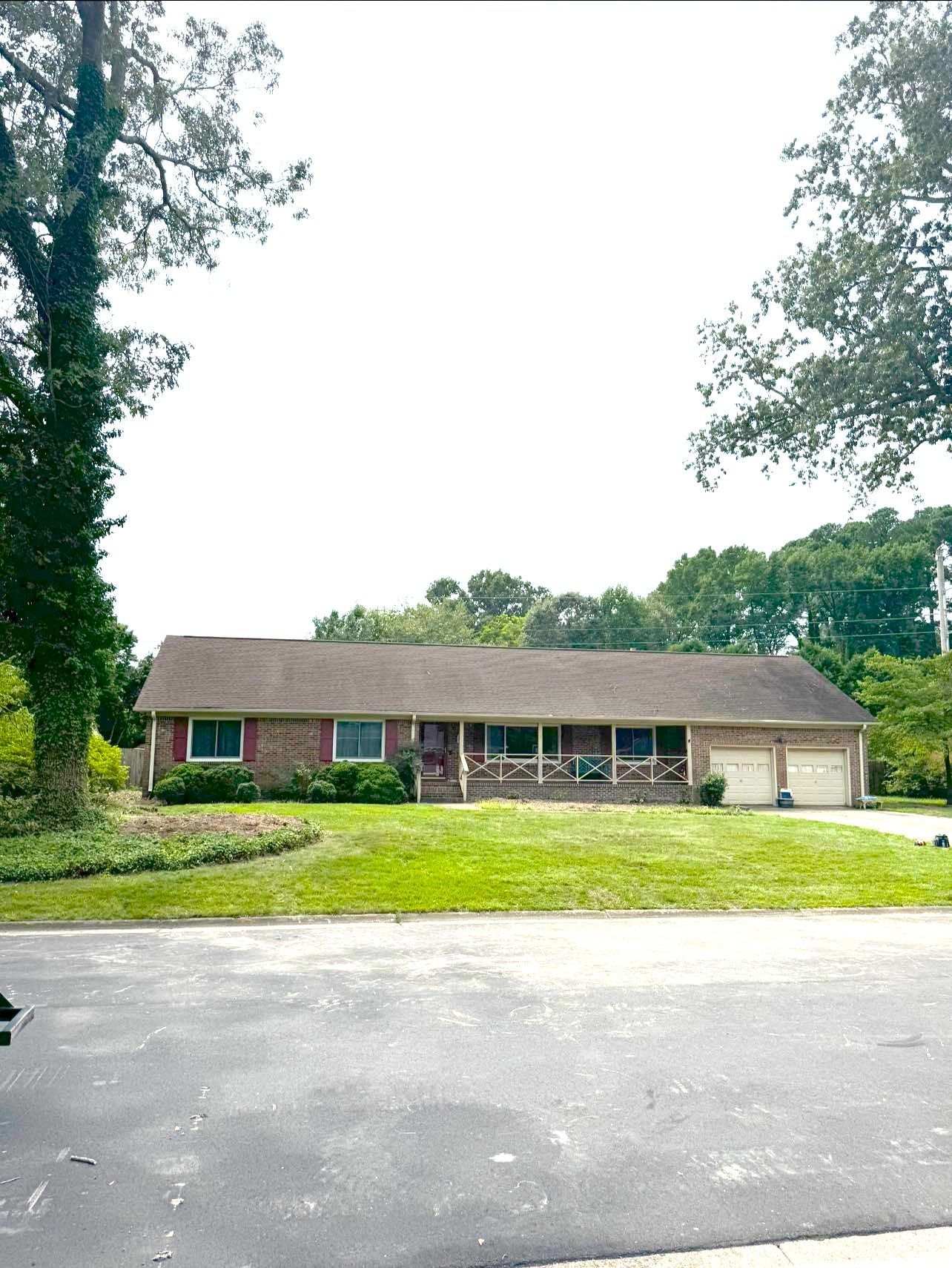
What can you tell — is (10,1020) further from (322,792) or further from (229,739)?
(229,739)

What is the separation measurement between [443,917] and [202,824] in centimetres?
691

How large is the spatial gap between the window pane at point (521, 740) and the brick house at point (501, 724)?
0.04 m

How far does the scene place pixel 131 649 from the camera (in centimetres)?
4166

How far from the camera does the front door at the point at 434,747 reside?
2862 cm

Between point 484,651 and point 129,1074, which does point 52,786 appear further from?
point 484,651

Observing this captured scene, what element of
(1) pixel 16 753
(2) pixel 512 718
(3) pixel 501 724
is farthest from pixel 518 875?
(3) pixel 501 724

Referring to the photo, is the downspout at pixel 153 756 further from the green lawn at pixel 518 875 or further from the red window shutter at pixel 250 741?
the green lawn at pixel 518 875

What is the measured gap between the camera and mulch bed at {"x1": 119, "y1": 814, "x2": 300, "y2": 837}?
51.2ft

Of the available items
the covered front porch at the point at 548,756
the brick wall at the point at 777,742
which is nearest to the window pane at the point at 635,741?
the covered front porch at the point at 548,756

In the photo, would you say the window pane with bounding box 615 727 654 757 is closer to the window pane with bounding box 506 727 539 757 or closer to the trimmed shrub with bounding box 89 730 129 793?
the window pane with bounding box 506 727 539 757

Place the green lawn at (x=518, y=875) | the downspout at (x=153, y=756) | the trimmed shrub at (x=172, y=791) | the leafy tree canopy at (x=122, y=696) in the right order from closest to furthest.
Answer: the green lawn at (x=518, y=875) < the trimmed shrub at (x=172, y=791) < the downspout at (x=153, y=756) < the leafy tree canopy at (x=122, y=696)

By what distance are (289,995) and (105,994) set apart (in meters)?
1.39

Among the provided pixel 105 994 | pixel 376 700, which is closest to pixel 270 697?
pixel 376 700

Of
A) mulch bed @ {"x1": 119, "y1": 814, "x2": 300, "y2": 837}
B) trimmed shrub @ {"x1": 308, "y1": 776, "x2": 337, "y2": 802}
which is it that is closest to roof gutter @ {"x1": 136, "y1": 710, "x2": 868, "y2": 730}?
trimmed shrub @ {"x1": 308, "y1": 776, "x2": 337, "y2": 802}
